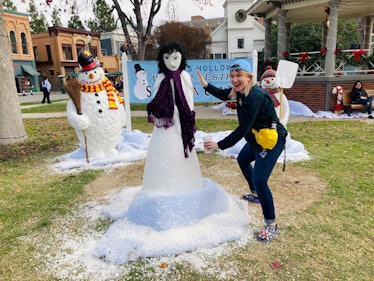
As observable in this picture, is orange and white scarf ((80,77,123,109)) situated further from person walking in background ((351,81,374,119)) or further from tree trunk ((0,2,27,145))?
person walking in background ((351,81,374,119))

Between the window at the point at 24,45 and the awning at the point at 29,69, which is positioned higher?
the window at the point at 24,45

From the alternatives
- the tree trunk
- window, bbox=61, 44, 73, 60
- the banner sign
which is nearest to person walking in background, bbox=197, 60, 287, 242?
the banner sign

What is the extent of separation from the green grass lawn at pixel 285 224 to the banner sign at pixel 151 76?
2.26 meters

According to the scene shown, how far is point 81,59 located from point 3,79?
2.99m

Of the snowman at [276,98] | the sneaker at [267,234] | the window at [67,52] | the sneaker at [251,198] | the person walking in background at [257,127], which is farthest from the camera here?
the window at [67,52]

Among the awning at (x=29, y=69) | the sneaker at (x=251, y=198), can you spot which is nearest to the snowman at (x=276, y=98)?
the sneaker at (x=251, y=198)

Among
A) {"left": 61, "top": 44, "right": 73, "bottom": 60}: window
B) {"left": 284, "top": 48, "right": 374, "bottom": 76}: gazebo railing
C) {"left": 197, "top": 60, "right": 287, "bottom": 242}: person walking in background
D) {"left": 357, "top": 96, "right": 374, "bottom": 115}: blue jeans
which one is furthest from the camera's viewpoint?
{"left": 61, "top": 44, "right": 73, "bottom": 60}: window

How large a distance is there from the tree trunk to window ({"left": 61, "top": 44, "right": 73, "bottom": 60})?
30.1 meters

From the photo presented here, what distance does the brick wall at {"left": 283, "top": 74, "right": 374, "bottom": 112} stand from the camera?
1112 centimetres

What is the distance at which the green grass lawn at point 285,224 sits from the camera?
2.68 m

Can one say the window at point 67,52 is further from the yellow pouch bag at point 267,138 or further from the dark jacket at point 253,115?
the yellow pouch bag at point 267,138

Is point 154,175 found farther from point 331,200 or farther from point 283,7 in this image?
point 283,7

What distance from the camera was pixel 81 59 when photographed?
→ 17.9 feet

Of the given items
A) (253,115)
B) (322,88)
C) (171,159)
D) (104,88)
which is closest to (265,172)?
(253,115)
